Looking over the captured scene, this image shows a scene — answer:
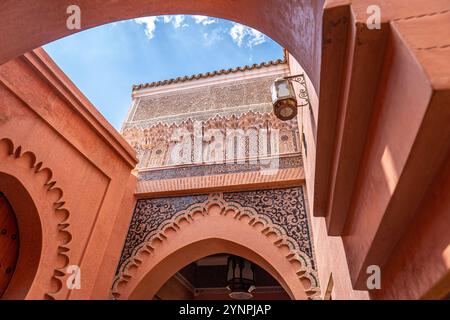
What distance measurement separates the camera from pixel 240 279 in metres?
3.29

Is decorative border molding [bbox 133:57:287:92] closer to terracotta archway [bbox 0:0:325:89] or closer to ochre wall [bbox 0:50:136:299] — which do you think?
ochre wall [bbox 0:50:136:299]

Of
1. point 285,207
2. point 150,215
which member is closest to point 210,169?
point 150,215

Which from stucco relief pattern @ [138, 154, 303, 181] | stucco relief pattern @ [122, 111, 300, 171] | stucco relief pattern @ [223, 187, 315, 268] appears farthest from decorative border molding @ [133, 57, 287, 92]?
stucco relief pattern @ [223, 187, 315, 268]

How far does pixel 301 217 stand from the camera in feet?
9.19

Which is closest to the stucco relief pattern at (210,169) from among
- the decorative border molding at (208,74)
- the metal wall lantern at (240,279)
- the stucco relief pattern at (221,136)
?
the stucco relief pattern at (221,136)

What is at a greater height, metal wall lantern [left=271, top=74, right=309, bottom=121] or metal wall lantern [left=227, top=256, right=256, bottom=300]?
metal wall lantern [left=271, top=74, right=309, bottom=121]

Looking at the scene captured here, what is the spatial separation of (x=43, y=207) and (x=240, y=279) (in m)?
2.19

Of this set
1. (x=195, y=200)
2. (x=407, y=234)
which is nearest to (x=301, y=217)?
(x=195, y=200)

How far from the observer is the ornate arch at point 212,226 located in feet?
8.32

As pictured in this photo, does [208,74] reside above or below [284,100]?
above

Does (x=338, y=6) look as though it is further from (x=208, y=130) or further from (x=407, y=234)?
(x=208, y=130)

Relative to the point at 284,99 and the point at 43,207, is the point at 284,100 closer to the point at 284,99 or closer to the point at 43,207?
the point at 284,99

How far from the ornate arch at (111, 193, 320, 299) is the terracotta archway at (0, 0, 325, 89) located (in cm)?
190

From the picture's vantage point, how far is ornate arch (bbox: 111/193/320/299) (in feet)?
8.32
